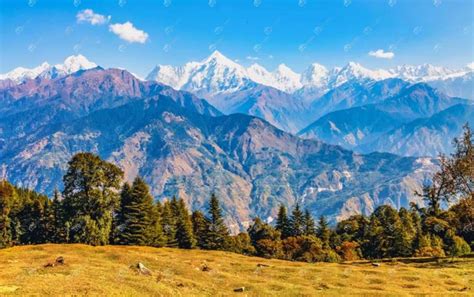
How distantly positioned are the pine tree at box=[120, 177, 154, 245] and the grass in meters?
46.6

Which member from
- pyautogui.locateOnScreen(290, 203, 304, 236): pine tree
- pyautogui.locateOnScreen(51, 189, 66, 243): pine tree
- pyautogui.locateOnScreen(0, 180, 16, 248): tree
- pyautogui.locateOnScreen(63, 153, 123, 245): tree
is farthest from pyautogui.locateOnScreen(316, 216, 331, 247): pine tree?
pyautogui.locateOnScreen(0, 180, 16, 248): tree

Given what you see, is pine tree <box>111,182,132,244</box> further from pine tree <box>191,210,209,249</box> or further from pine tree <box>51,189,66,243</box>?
pine tree <box>191,210,209,249</box>

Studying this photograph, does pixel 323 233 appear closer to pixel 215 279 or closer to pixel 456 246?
pixel 456 246

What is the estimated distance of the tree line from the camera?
86625 millimetres

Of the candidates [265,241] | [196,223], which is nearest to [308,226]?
[265,241]

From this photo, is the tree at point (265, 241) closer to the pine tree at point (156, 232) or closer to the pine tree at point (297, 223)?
the pine tree at point (297, 223)

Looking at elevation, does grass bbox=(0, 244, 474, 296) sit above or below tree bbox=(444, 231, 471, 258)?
below

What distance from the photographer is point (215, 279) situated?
53500mm

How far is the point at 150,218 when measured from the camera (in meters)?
120

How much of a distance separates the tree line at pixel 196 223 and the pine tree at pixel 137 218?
27cm

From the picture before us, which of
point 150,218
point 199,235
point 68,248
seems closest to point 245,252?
point 199,235

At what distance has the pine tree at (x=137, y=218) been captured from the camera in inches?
4510

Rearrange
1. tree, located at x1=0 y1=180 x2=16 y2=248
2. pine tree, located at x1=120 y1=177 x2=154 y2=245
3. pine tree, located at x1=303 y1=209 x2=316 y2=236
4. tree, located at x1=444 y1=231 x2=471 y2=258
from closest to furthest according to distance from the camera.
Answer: tree, located at x1=444 y1=231 x2=471 y2=258 → tree, located at x1=0 y1=180 x2=16 y2=248 → pine tree, located at x1=120 y1=177 x2=154 y2=245 → pine tree, located at x1=303 y1=209 x2=316 y2=236

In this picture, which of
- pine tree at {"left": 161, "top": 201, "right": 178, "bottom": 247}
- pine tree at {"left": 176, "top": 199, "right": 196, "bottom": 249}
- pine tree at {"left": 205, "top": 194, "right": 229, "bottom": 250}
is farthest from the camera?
pine tree at {"left": 205, "top": 194, "right": 229, "bottom": 250}
